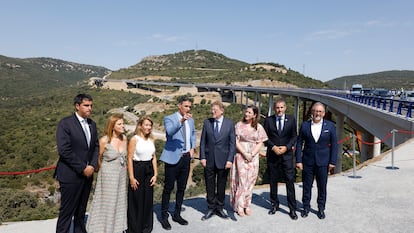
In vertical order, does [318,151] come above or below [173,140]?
below

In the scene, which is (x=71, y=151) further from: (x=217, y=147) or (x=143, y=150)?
(x=217, y=147)

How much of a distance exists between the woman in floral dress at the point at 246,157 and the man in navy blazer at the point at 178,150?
2.80 feet

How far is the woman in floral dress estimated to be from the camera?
4.86 metres

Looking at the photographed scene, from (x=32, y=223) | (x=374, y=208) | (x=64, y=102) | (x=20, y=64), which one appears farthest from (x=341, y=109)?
(x=20, y=64)

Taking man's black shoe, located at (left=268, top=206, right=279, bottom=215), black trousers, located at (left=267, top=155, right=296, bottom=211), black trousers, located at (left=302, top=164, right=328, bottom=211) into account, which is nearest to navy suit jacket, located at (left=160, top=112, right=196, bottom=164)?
black trousers, located at (left=267, top=155, right=296, bottom=211)

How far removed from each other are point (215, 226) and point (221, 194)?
549 mm

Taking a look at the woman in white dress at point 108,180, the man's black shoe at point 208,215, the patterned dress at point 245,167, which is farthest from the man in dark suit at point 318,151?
the woman in white dress at point 108,180

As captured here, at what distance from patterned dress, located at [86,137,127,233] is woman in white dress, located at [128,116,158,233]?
0.58 ft

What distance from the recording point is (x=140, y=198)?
414cm

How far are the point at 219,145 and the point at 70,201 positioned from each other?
2275mm

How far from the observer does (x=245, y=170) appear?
4961 millimetres

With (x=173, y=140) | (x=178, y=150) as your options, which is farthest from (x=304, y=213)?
(x=173, y=140)

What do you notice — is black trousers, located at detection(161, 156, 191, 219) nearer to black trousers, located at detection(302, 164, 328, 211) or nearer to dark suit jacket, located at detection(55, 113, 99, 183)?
dark suit jacket, located at detection(55, 113, 99, 183)

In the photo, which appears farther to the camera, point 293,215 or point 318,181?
point 318,181
